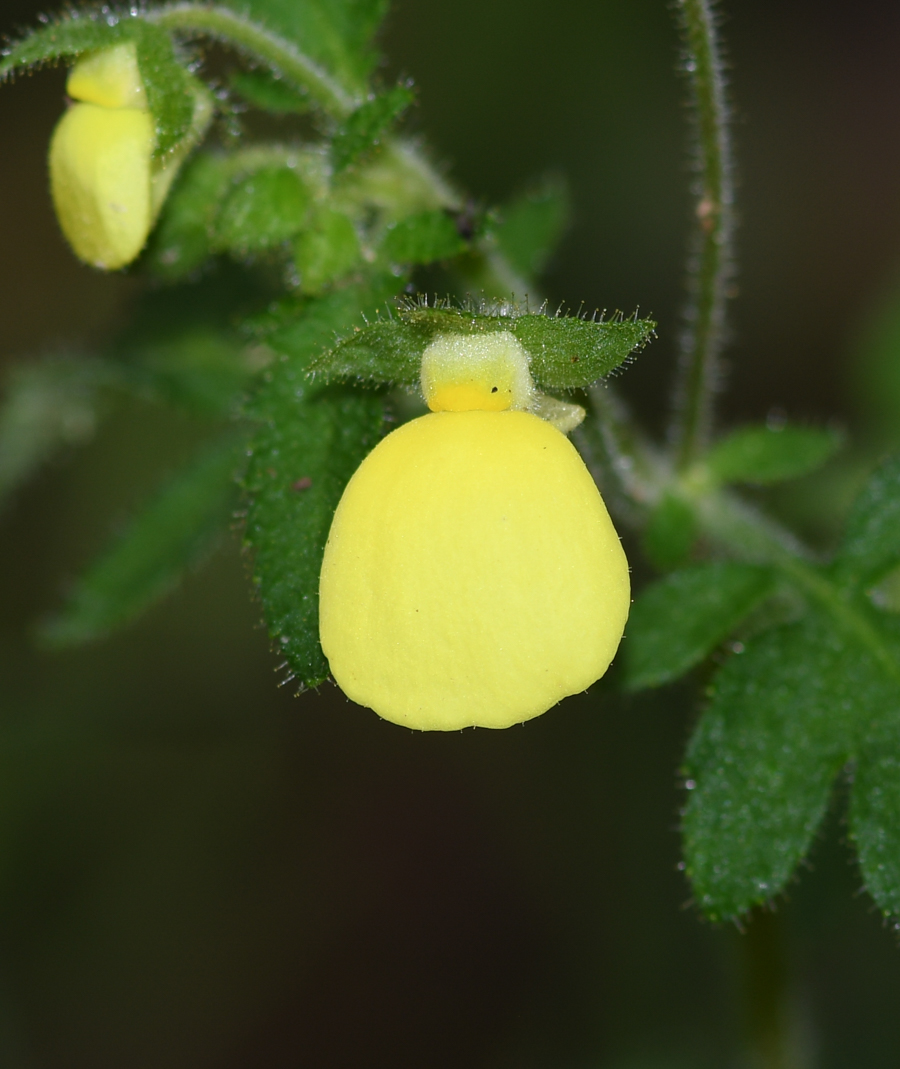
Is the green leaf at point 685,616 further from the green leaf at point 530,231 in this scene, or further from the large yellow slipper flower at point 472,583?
the green leaf at point 530,231

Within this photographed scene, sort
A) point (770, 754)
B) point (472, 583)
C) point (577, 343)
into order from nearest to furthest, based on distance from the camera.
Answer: point (472, 583) < point (577, 343) < point (770, 754)

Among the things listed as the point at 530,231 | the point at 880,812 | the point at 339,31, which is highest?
the point at 339,31

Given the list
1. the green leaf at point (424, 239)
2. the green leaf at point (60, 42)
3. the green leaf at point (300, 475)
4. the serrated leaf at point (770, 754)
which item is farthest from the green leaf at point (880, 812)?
the green leaf at point (60, 42)

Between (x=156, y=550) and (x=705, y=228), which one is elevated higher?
(x=705, y=228)

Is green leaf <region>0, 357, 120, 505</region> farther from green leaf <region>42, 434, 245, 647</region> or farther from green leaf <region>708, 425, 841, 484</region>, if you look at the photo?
green leaf <region>708, 425, 841, 484</region>

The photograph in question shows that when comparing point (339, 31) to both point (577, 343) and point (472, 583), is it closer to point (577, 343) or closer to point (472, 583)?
point (577, 343)

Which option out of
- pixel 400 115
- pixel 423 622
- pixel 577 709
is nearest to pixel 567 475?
pixel 423 622

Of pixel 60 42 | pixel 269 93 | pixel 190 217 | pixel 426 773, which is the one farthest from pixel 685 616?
pixel 426 773
